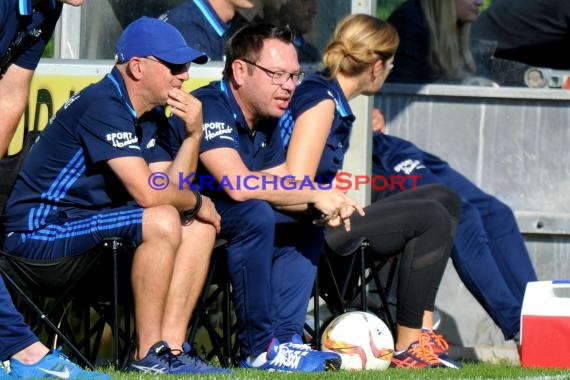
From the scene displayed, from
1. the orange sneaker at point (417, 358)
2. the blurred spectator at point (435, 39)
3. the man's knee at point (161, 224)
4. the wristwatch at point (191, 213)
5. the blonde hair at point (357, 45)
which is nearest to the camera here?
the man's knee at point (161, 224)

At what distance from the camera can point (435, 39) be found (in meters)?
9.32

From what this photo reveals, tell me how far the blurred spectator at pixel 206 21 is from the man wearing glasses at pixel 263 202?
73cm

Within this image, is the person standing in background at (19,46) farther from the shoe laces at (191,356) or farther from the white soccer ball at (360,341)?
the white soccer ball at (360,341)

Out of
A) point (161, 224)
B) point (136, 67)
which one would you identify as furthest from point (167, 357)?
point (136, 67)

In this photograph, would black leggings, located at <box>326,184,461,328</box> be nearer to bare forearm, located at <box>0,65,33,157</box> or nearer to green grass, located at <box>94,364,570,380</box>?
green grass, located at <box>94,364,570,380</box>

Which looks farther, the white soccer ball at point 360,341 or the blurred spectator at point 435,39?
the blurred spectator at point 435,39

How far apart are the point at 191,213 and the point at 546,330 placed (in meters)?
1.83

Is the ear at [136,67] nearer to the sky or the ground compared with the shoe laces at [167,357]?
nearer to the sky

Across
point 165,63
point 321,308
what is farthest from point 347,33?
point 321,308

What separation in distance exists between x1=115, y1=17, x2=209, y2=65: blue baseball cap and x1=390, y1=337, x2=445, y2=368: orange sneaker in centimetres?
173

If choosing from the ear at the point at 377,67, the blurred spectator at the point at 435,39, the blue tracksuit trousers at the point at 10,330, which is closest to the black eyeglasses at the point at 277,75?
the ear at the point at 377,67

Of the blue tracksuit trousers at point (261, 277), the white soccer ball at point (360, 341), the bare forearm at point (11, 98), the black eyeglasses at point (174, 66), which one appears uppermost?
the black eyeglasses at point (174, 66)

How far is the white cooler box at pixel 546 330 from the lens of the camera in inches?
265

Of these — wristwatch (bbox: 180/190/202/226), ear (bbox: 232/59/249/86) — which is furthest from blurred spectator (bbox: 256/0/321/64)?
wristwatch (bbox: 180/190/202/226)
